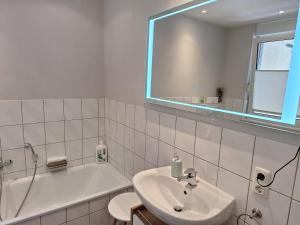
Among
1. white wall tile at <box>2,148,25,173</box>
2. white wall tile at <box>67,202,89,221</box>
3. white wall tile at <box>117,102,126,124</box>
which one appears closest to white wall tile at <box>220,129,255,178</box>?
white wall tile at <box>117,102,126,124</box>

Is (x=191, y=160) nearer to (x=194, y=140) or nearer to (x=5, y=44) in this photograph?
(x=194, y=140)

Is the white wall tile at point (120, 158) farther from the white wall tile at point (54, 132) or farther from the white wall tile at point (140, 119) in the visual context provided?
the white wall tile at point (54, 132)

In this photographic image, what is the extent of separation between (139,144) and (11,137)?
3.95 feet

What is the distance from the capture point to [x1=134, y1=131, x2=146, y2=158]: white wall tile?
1725 millimetres

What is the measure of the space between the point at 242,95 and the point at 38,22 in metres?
1.88

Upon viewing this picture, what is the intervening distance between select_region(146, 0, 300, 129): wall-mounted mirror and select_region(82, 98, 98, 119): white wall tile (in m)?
0.95

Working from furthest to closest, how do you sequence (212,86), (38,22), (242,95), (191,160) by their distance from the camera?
(38,22), (191,160), (212,86), (242,95)

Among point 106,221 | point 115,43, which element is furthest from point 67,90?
point 106,221

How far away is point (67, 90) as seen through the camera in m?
2.12

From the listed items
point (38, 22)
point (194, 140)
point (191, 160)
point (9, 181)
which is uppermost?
point (38, 22)

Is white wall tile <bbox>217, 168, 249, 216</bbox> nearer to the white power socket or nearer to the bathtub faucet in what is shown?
the white power socket

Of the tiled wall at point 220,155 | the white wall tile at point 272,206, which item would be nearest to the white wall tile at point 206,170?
the tiled wall at point 220,155

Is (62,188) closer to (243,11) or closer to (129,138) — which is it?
(129,138)

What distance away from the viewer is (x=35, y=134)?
1999 mm
